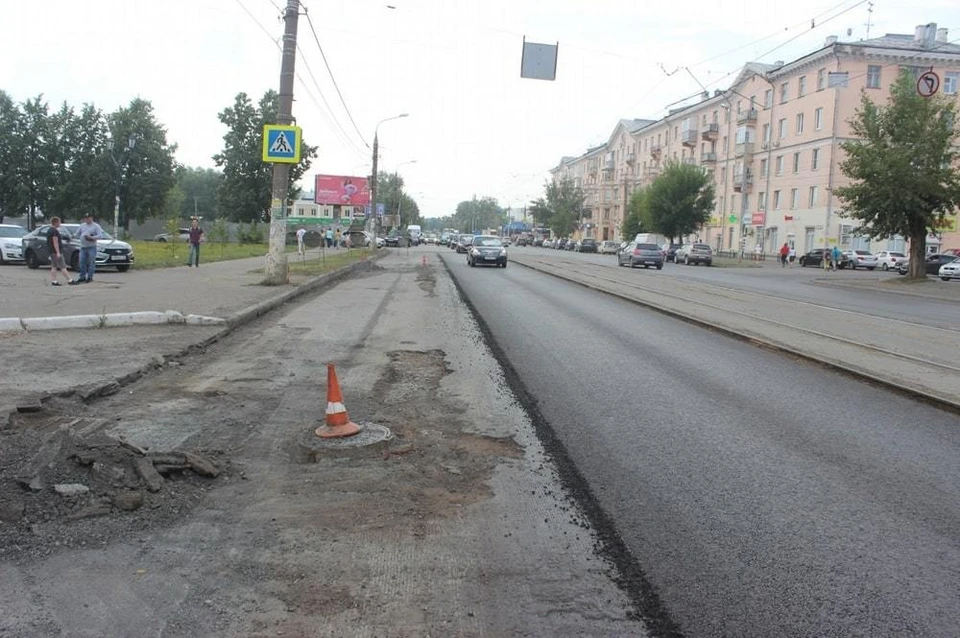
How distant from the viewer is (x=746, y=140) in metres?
63.7

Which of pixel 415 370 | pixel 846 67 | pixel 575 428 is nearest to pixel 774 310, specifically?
pixel 415 370

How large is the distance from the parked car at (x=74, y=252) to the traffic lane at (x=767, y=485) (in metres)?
16.9

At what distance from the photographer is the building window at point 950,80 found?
51625 millimetres

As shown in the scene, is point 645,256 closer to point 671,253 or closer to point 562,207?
point 671,253

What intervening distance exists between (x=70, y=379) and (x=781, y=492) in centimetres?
635

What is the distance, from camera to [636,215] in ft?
231

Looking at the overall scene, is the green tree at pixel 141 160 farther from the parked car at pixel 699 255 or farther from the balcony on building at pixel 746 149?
the balcony on building at pixel 746 149

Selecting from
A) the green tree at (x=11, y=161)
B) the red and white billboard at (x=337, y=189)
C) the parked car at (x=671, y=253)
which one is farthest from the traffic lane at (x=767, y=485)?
the green tree at (x=11, y=161)

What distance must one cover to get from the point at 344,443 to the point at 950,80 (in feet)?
195

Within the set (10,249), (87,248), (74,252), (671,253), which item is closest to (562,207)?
(671,253)

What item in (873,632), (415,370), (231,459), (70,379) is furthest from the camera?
(415,370)

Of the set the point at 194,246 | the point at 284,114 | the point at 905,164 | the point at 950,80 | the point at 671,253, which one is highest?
the point at 950,80

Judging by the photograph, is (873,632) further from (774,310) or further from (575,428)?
(774,310)

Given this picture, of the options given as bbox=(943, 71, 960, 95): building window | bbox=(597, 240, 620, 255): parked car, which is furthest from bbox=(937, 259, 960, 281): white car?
bbox=(597, 240, 620, 255): parked car
